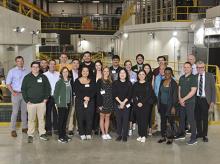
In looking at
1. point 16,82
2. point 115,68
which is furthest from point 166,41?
point 16,82

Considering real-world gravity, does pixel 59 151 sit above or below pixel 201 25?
below

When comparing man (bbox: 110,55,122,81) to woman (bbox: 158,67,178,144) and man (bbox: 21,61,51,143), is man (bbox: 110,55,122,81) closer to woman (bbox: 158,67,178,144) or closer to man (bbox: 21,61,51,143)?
woman (bbox: 158,67,178,144)

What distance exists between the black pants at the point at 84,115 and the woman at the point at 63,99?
24 cm

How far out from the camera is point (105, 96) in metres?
7.61

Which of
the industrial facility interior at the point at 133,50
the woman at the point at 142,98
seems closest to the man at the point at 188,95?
the industrial facility interior at the point at 133,50

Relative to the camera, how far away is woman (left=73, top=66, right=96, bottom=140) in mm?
7504

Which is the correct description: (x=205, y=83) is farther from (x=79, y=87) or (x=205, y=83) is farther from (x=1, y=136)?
(x=1, y=136)

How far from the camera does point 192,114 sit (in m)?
7.30

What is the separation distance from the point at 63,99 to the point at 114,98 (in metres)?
1.11

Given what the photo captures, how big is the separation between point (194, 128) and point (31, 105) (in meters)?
3.51

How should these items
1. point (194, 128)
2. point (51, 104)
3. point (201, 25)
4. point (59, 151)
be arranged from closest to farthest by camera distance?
point (59, 151) < point (194, 128) < point (51, 104) < point (201, 25)

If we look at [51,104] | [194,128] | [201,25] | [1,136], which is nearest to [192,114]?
[194,128]

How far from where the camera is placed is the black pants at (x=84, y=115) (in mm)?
7605

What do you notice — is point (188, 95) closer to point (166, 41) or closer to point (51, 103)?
point (51, 103)
